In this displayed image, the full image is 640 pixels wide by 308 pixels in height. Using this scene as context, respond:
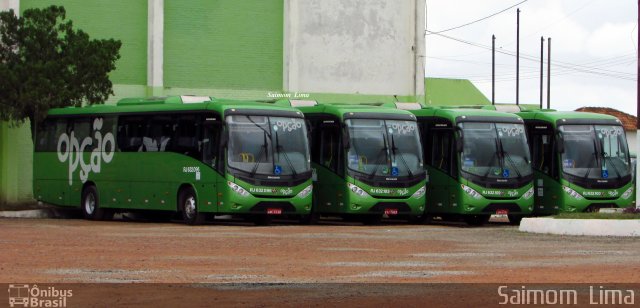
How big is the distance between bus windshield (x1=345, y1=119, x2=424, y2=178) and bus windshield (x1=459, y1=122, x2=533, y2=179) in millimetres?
1302

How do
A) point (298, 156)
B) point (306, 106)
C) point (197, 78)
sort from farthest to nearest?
1. point (197, 78)
2. point (306, 106)
3. point (298, 156)

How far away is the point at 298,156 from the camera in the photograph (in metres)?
34.6

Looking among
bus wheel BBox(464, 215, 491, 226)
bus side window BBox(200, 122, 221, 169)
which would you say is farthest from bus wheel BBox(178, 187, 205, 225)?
bus wheel BBox(464, 215, 491, 226)

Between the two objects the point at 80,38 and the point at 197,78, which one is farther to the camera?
the point at 197,78

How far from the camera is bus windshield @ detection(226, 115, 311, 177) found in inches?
1336

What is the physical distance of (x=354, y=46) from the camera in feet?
175

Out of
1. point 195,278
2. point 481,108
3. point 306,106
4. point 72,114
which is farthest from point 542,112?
point 195,278

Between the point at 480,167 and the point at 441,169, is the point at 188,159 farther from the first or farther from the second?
the point at 480,167

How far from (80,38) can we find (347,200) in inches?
432

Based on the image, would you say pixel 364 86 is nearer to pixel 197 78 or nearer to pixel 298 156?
pixel 197 78

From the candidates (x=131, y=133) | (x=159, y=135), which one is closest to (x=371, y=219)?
(x=159, y=135)

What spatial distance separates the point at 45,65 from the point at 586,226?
17955mm

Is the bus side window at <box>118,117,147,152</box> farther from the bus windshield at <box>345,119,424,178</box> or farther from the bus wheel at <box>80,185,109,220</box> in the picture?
the bus windshield at <box>345,119,424,178</box>

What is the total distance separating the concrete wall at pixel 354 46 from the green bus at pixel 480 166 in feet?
50.3
